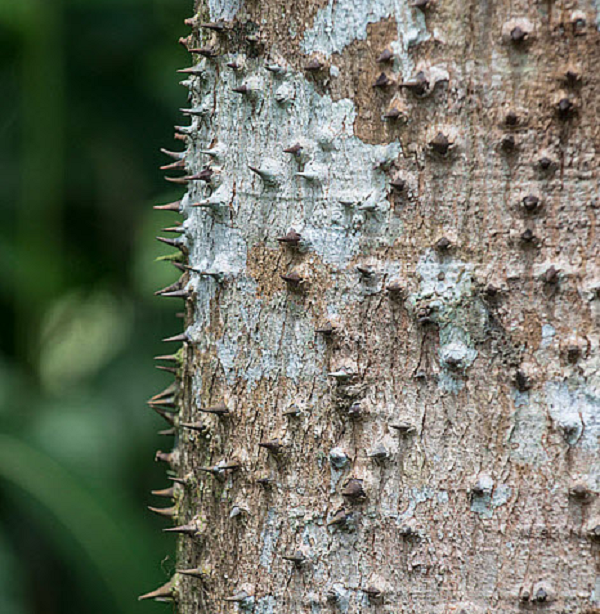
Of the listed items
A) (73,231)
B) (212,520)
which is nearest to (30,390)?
(73,231)

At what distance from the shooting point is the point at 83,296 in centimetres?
354

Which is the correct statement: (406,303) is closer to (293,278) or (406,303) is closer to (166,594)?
(293,278)

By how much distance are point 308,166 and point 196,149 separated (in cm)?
20

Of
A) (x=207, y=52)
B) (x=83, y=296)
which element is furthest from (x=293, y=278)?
(x=83, y=296)

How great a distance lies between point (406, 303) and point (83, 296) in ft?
9.42

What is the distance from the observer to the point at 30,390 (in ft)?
10.5

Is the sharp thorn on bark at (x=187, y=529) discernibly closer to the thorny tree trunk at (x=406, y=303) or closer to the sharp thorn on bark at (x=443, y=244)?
the thorny tree trunk at (x=406, y=303)

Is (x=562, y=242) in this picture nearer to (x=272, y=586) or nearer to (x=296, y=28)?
(x=296, y=28)

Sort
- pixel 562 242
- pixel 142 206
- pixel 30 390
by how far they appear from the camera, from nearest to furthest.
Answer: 1. pixel 562 242
2. pixel 30 390
3. pixel 142 206

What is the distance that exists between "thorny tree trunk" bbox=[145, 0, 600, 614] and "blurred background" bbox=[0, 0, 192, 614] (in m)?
1.70

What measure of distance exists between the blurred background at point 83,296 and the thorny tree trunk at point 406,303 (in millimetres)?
1700

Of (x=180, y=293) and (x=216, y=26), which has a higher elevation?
(x=216, y=26)

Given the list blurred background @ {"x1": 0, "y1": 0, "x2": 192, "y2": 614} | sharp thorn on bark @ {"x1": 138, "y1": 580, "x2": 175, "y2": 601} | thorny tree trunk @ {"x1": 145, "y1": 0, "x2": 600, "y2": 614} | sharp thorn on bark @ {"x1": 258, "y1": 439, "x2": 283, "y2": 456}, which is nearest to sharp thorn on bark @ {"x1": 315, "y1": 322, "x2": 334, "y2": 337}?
thorny tree trunk @ {"x1": 145, "y1": 0, "x2": 600, "y2": 614}

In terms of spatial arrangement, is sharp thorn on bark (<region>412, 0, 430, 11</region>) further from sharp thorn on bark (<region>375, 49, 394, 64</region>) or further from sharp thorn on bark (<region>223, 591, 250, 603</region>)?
sharp thorn on bark (<region>223, 591, 250, 603</region>)
